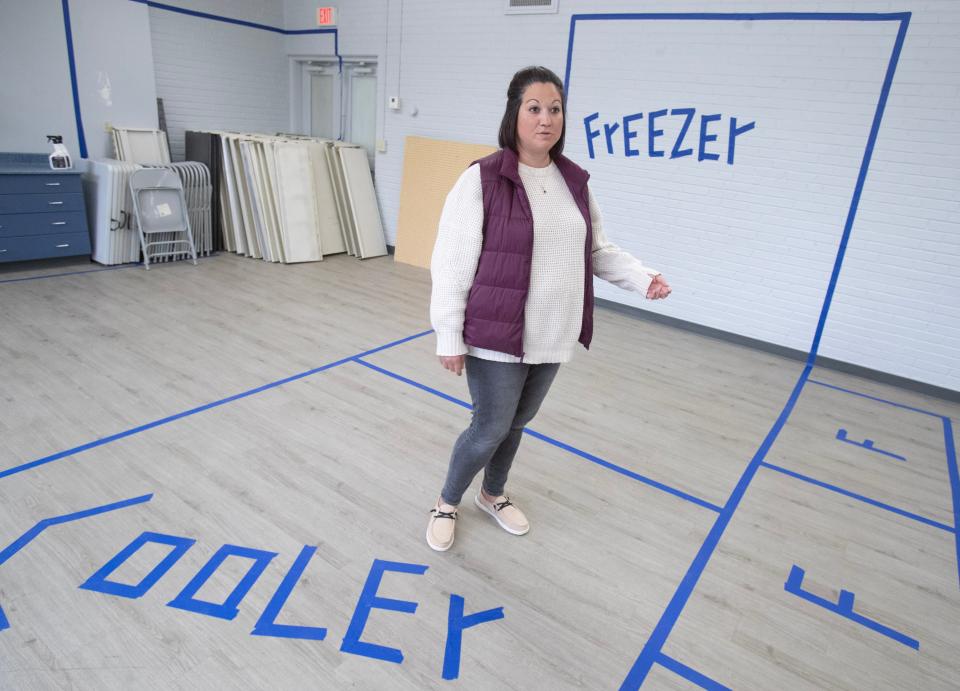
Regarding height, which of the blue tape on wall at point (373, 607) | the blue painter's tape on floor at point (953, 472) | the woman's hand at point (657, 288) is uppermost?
the woman's hand at point (657, 288)

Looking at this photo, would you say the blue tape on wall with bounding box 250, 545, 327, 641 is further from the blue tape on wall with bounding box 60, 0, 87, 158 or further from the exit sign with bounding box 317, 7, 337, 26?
the exit sign with bounding box 317, 7, 337, 26

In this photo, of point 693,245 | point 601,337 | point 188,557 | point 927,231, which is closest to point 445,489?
point 188,557

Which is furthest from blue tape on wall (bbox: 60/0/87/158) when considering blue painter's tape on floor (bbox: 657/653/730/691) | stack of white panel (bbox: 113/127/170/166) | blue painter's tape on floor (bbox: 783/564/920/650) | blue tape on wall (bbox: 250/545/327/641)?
blue painter's tape on floor (bbox: 783/564/920/650)

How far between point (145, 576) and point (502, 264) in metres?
1.56

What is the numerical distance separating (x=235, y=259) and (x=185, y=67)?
89.4 inches

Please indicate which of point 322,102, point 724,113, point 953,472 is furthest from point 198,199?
point 953,472

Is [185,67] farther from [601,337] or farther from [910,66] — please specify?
[910,66]

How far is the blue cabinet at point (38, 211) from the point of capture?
4625 millimetres

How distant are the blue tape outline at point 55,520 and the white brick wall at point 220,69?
5429 mm

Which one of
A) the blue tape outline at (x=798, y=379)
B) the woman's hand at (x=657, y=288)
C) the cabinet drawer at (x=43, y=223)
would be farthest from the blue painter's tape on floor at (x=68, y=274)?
the woman's hand at (x=657, y=288)

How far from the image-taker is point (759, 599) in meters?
2.07

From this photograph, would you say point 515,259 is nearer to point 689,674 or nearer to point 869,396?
point 689,674

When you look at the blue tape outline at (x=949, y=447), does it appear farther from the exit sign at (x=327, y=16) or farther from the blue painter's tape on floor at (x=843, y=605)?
the exit sign at (x=327, y=16)

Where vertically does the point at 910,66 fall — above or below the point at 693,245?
above
